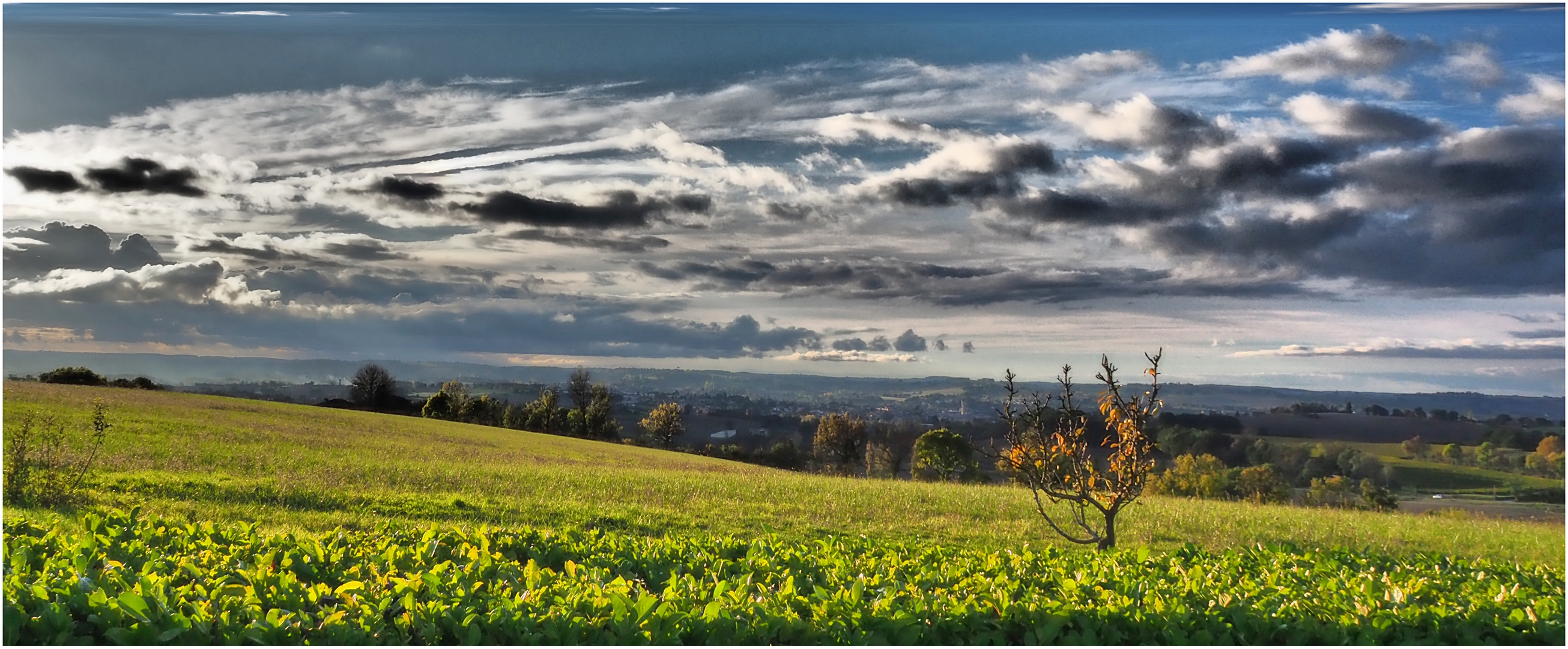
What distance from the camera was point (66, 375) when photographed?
33.7 meters

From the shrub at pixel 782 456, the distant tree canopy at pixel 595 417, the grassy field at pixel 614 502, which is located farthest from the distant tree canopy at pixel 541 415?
the grassy field at pixel 614 502

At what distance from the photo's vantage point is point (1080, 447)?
8.33 m

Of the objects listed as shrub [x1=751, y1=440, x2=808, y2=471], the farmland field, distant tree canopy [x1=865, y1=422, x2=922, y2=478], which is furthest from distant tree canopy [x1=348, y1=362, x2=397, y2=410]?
the farmland field

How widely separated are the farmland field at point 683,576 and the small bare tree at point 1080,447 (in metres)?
0.72

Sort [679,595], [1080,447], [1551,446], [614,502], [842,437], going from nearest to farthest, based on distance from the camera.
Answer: [679,595] → [1080,447] → [614,502] → [1551,446] → [842,437]

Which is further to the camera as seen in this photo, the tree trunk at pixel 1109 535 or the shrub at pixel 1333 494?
the shrub at pixel 1333 494

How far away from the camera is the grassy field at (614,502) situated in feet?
32.9

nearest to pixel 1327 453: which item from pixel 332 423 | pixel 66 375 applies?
pixel 332 423

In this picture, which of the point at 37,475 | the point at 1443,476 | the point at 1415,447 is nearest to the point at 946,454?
the point at 1415,447

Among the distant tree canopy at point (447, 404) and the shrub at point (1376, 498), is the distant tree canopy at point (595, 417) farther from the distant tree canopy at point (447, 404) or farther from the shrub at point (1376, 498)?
the shrub at point (1376, 498)

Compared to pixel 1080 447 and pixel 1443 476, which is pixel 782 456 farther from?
pixel 1080 447

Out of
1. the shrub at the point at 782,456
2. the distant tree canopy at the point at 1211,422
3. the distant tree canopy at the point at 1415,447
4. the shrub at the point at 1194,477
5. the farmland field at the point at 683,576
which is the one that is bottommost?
the shrub at the point at 782,456

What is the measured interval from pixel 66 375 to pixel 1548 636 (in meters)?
45.1

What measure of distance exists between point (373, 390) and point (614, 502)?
31.6m
